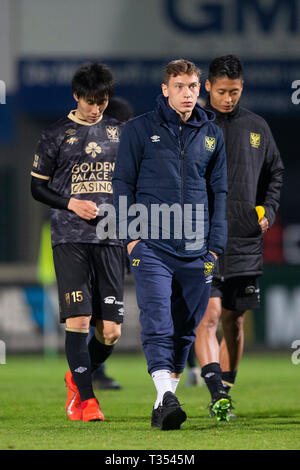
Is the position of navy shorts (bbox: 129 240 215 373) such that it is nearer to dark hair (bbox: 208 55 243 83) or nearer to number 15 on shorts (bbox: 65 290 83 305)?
number 15 on shorts (bbox: 65 290 83 305)

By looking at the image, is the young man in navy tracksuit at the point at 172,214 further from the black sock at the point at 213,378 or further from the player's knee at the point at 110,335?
the player's knee at the point at 110,335

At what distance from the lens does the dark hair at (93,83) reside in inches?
300

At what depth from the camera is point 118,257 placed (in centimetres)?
786

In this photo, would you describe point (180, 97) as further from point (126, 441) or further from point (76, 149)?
point (126, 441)

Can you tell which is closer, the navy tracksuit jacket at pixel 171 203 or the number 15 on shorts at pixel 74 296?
the navy tracksuit jacket at pixel 171 203

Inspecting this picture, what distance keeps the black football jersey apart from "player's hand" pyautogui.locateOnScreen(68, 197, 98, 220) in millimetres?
81

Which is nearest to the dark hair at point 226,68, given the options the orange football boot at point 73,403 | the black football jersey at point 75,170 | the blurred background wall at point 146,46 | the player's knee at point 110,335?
the black football jersey at point 75,170

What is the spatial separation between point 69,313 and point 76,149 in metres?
1.09

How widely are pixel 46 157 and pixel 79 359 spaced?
1356mm

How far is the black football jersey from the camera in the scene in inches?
303

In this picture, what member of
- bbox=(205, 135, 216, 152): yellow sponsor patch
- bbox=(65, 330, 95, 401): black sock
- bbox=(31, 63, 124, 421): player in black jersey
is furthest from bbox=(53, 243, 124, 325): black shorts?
bbox=(205, 135, 216, 152): yellow sponsor patch

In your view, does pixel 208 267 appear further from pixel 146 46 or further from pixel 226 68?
pixel 146 46

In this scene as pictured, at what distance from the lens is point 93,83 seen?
7617 mm

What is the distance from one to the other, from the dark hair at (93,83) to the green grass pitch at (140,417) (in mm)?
2130
